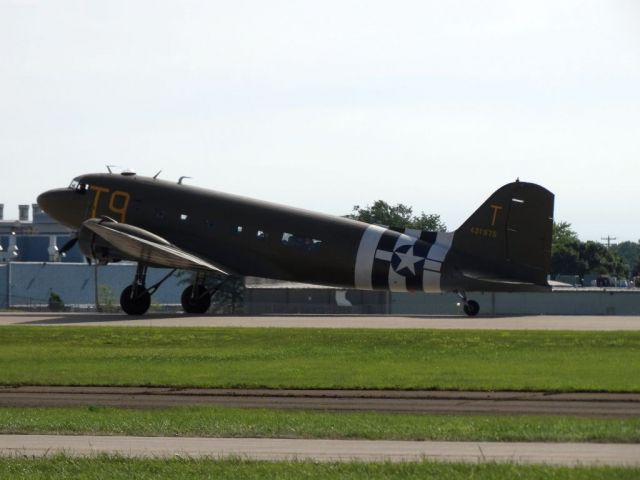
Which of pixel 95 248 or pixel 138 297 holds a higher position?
pixel 95 248

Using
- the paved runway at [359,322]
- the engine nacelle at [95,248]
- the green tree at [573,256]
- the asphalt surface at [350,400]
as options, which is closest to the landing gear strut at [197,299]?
the paved runway at [359,322]

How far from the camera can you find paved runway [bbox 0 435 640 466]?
55.0 ft

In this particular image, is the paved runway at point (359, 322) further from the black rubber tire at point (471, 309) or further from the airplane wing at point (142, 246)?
the airplane wing at point (142, 246)

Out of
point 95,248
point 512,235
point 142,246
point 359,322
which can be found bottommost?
point 359,322

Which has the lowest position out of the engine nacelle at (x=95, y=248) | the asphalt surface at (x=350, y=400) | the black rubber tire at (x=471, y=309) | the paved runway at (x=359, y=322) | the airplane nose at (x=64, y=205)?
the asphalt surface at (x=350, y=400)

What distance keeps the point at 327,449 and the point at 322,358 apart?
1644cm

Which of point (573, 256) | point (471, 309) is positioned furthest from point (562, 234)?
point (471, 309)

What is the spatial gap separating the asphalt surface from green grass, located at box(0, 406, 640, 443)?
143 centimetres

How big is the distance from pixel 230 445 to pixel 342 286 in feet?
110

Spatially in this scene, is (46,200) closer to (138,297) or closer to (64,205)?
(64,205)

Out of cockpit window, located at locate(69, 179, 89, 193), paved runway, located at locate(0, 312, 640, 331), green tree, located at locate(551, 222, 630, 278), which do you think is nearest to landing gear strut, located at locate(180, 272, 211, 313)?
paved runway, located at locate(0, 312, 640, 331)

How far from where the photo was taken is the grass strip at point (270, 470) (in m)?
15.4

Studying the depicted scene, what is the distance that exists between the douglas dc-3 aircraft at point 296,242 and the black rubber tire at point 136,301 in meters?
0.04

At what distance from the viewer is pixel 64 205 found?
5594 cm
